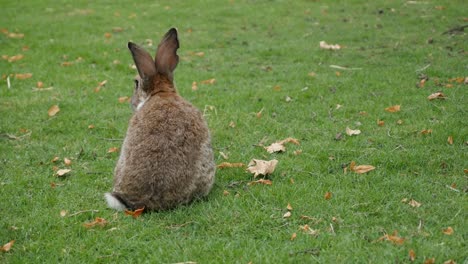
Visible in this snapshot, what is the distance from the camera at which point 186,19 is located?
14797 millimetres

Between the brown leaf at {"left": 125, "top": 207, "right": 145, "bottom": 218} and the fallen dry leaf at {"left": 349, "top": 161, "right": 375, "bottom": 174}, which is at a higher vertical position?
the brown leaf at {"left": 125, "top": 207, "right": 145, "bottom": 218}

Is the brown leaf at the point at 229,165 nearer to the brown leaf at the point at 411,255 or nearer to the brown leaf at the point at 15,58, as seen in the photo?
the brown leaf at the point at 411,255

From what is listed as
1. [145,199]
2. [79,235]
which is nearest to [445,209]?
[145,199]

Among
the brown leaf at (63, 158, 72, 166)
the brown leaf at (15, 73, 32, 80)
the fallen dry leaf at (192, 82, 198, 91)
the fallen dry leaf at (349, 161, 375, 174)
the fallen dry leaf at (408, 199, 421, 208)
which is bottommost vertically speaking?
the brown leaf at (63, 158, 72, 166)

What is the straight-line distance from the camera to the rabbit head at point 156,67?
604 cm

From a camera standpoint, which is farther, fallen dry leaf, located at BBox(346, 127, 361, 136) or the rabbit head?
fallen dry leaf, located at BBox(346, 127, 361, 136)

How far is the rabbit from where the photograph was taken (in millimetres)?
5078

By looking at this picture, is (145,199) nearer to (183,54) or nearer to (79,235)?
(79,235)

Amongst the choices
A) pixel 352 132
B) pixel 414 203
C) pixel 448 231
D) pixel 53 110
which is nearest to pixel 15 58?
pixel 53 110

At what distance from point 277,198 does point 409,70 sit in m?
5.14

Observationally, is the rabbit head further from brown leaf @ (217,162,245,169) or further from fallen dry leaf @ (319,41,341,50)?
fallen dry leaf @ (319,41,341,50)

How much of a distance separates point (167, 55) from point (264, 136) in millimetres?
1786

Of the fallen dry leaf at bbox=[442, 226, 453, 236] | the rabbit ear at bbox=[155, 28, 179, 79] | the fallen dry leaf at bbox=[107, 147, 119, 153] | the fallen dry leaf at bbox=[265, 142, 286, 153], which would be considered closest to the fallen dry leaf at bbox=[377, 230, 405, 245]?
the fallen dry leaf at bbox=[442, 226, 453, 236]

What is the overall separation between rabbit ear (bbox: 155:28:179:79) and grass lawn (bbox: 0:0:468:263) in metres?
1.26
